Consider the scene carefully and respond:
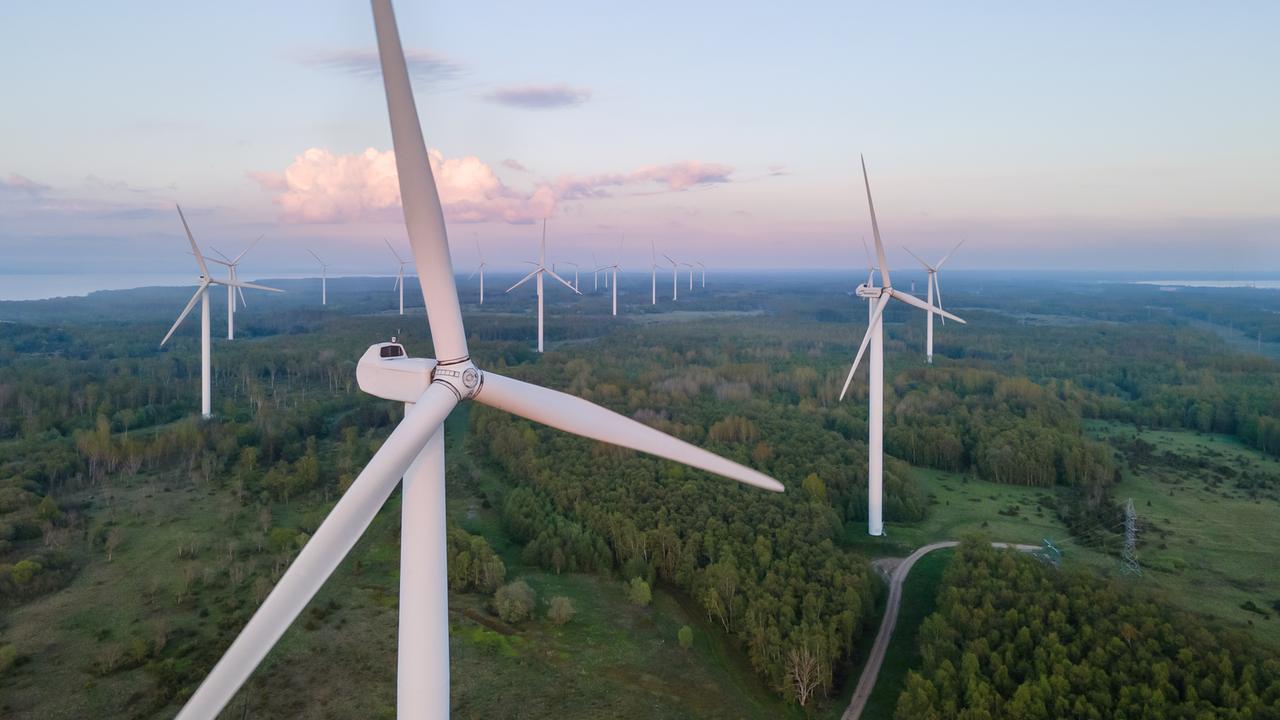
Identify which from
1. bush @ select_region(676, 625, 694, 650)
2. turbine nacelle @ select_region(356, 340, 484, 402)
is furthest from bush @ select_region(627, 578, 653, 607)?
turbine nacelle @ select_region(356, 340, 484, 402)

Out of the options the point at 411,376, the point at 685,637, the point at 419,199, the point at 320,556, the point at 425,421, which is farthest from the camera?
the point at 685,637

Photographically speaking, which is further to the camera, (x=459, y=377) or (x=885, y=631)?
(x=885, y=631)

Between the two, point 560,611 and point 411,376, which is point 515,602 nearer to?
point 560,611

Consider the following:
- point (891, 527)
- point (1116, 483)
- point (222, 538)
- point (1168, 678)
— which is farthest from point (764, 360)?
point (1168, 678)

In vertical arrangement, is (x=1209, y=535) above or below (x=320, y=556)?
below

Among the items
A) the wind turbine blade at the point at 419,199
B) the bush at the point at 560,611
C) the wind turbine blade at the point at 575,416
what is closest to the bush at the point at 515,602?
the bush at the point at 560,611

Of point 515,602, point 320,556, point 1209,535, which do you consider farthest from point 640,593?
point 1209,535

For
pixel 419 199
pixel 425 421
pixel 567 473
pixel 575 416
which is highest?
pixel 419 199
